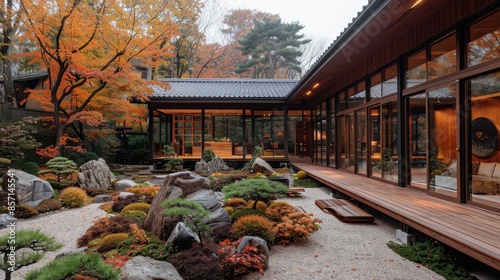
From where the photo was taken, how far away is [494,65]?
11.4 feet

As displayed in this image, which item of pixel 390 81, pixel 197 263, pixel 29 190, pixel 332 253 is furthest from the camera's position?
pixel 390 81

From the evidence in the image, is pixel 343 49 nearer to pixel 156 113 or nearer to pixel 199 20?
pixel 156 113

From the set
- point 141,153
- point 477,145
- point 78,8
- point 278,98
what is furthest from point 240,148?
point 477,145

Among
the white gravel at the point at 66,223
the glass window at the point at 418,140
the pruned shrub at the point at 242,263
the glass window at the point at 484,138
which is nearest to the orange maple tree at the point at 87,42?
the white gravel at the point at 66,223

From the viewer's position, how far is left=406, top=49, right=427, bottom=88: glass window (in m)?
5.09

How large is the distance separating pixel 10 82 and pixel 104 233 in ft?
38.5

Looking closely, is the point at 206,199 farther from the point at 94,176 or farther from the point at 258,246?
the point at 94,176

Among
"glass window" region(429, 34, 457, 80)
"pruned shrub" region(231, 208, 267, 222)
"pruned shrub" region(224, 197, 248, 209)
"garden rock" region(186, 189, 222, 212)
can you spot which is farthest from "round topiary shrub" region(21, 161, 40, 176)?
"glass window" region(429, 34, 457, 80)

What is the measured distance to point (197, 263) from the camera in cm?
300

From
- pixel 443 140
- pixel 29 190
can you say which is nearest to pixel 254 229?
pixel 443 140

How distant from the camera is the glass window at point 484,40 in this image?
3.59 m

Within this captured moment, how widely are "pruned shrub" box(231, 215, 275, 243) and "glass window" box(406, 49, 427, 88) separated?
3759 millimetres

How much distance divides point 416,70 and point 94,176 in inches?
325

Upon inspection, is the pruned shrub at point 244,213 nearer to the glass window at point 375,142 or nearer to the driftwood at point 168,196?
the driftwood at point 168,196
